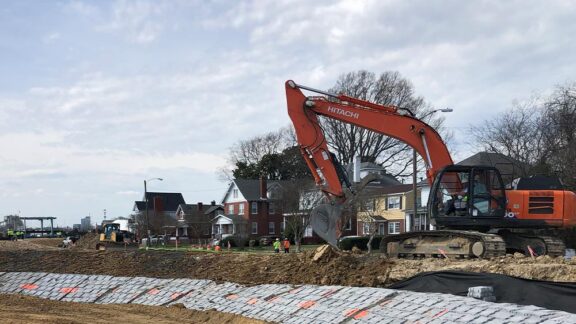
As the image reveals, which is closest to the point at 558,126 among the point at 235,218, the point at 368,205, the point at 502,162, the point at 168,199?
the point at 502,162

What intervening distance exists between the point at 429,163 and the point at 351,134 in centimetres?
4386

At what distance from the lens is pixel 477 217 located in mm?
15375

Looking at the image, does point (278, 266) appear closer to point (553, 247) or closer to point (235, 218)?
point (553, 247)

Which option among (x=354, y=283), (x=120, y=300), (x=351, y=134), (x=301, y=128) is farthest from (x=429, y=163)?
(x=351, y=134)

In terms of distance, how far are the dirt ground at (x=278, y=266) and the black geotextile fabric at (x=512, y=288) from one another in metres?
2.06

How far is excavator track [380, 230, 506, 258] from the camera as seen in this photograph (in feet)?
47.4

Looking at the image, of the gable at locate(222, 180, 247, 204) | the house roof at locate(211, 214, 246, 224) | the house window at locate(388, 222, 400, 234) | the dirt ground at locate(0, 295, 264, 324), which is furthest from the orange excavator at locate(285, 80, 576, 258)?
the gable at locate(222, 180, 247, 204)

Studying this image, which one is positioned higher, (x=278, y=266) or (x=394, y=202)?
(x=278, y=266)

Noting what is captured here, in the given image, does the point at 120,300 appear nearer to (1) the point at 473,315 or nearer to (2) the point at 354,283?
(2) the point at 354,283

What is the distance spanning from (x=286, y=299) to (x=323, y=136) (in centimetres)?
690

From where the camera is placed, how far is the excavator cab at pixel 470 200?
15.4 metres

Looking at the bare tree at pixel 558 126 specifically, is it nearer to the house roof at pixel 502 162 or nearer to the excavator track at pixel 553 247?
the house roof at pixel 502 162

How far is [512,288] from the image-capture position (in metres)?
9.05

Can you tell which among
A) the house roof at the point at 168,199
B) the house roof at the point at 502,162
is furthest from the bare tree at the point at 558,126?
the house roof at the point at 168,199
